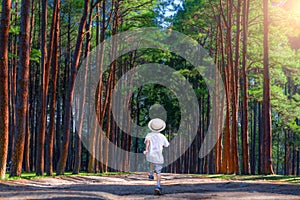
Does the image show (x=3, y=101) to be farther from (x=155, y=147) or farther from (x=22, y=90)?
(x=155, y=147)

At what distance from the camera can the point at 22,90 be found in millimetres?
16797

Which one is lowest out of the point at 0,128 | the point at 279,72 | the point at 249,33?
the point at 0,128

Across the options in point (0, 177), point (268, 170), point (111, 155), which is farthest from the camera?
point (111, 155)

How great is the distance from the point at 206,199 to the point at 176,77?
112ft

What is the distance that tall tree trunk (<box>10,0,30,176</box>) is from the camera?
55.2ft

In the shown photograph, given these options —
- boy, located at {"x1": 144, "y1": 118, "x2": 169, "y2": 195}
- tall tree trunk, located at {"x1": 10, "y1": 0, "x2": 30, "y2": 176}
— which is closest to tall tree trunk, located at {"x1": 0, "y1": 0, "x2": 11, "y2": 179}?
tall tree trunk, located at {"x1": 10, "y1": 0, "x2": 30, "y2": 176}

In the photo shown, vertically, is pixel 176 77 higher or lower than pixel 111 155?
higher

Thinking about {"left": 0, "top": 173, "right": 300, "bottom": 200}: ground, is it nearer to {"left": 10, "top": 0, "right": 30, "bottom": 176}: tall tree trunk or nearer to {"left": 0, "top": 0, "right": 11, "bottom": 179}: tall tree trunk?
{"left": 0, "top": 0, "right": 11, "bottom": 179}: tall tree trunk

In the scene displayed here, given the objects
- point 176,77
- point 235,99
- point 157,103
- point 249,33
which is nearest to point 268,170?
point 235,99

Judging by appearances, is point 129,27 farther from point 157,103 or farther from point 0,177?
point 0,177

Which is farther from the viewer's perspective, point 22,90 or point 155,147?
point 22,90

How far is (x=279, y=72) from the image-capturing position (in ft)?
110

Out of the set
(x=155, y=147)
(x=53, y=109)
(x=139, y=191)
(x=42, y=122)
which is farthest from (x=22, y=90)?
(x=155, y=147)

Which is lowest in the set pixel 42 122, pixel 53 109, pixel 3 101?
pixel 42 122
